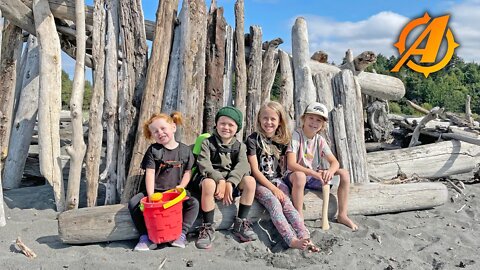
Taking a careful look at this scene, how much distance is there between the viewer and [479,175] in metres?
6.71

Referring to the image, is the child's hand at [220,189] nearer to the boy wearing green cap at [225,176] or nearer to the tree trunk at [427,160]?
the boy wearing green cap at [225,176]

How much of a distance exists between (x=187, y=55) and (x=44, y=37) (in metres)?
1.64

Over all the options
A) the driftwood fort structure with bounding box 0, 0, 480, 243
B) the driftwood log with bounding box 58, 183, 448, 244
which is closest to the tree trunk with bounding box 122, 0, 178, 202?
the driftwood fort structure with bounding box 0, 0, 480, 243

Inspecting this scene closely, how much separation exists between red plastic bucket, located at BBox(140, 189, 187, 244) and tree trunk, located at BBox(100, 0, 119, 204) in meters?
1.08

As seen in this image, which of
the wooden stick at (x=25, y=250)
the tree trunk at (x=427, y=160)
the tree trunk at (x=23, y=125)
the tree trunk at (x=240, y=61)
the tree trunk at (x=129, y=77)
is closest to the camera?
the wooden stick at (x=25, y=250)

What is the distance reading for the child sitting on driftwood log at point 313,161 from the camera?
14.2ft

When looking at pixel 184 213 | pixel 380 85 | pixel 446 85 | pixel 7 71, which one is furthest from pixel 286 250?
pixel 446 85

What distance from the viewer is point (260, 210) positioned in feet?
14.2

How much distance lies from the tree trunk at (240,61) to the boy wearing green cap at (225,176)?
2.77 ft

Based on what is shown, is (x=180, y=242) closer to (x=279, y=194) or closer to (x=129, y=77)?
(x=279, y=194)

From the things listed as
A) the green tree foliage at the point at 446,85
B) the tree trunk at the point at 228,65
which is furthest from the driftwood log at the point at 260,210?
the green tree foliage at the point at 446,85

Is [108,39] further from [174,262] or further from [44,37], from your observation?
[174,262]

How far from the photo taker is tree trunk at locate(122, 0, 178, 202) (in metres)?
4.61

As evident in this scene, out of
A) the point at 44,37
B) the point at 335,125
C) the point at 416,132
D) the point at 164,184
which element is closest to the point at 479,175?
the point at 416,132
